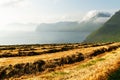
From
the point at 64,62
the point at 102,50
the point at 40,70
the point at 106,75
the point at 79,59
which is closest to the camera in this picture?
the point at 106,75

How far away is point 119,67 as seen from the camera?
3919cm

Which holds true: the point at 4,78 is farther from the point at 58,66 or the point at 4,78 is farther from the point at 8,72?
the point at 58,66

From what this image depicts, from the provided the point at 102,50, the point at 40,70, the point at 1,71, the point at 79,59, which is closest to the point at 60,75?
the point at 40,70

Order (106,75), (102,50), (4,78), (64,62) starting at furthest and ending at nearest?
(102,50), (64,62), (4,78), (106,75)

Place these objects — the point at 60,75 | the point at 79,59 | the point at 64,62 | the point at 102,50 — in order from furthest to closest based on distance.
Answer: the point at 102,50, the point at 79,59, the point at 64,62, the point at 60,75

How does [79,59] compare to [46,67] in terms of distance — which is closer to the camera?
[46,67]

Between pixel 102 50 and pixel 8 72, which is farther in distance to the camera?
pixel 102 50

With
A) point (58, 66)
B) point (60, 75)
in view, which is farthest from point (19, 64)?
point (60, 75)

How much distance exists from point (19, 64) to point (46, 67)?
491 centimetres

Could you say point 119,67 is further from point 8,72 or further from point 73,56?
point 73,56

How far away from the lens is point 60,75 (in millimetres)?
42531

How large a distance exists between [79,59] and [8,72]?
64.5 ft

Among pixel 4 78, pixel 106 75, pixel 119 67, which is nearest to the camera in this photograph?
pixel 106 75

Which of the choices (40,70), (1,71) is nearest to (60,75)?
(40,70)
